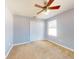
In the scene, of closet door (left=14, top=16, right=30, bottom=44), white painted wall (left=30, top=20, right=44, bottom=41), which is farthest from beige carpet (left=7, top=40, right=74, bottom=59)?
white painted wall (left=30, top=20, right=44, bottom=41)

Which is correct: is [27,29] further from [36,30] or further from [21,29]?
[36,30]

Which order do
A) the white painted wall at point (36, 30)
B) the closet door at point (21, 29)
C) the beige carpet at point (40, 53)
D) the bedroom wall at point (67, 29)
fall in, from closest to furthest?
the beige carpet at point (40, 53)
the bedroom wall at point (67, 29)
the closet door at point (21, 29)
the white painted wall at point (36, 30)

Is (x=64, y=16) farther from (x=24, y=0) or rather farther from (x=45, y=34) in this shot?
(x=45, y=34)

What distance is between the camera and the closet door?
4786mm

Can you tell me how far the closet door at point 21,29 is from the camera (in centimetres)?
479

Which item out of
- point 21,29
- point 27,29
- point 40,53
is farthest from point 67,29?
point 21,29

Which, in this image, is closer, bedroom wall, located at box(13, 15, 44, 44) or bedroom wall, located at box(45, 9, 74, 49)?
bedroom wall, located at box(45, 9, 74, 49)

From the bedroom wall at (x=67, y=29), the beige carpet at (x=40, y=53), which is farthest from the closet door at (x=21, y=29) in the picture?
the bedroom wall at (x=67, y=29)

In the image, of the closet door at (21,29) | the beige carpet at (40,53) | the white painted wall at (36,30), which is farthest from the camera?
the white painted wall at (36,30)

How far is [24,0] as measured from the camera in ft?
8.13

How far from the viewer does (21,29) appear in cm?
508

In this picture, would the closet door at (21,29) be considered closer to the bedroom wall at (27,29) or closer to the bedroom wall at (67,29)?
the bedroom wall at (27,29)

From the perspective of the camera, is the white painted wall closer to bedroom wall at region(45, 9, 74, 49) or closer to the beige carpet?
the beige carpet

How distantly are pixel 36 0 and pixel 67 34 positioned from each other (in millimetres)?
2774
